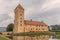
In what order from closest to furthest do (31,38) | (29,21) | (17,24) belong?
(31,38), (17,24), (29,21)

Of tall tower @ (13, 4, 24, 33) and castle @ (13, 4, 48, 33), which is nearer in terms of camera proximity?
tall tower @ (13, 4, 24, 33)

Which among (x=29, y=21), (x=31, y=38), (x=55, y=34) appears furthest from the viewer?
(x=55, y=34)

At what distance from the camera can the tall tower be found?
69.4 meters

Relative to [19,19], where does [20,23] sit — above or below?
below

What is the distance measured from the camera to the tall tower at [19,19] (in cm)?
6944

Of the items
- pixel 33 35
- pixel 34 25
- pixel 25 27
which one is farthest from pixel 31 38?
pixel 34 25

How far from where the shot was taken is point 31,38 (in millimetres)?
63594

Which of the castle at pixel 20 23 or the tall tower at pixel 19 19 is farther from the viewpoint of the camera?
the castle at pixel 20 23

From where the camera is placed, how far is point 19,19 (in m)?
70.4

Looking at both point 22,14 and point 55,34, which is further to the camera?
point 55,34

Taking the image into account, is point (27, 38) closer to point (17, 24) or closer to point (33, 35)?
point (33, 35)

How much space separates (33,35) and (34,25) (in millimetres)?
14924

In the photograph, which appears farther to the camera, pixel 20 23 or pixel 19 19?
pixel 20 23

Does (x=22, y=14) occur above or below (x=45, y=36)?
above
